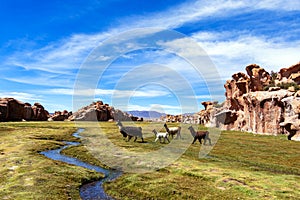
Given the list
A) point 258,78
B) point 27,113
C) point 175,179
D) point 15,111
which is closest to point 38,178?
point 175,179

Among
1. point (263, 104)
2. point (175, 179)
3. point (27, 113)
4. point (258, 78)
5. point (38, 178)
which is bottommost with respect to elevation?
point (175, 179)

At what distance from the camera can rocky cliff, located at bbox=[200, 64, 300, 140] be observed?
6262cm

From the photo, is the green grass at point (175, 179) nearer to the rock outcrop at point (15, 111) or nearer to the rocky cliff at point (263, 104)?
the rocky cliff at point (263, 104)

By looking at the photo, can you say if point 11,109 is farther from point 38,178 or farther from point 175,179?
point 175,179

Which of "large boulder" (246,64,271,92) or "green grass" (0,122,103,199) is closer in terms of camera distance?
"green grass" (0,122,103,199)

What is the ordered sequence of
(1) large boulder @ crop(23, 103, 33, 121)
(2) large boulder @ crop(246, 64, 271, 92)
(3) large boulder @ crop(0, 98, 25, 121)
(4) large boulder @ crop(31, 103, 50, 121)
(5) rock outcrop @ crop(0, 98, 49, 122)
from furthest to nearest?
(4) large boulder @ crop(31, 103, 50, 121) < (1) large boulder @ crop(23, 103, 33, 121) < (5) rock outcrop @ crop(0, 98, 49, 122) < (3) large boulder @ crop(0, 98, 25, 121) < (2) large boulder @ crop(246, 64, 271, 92)

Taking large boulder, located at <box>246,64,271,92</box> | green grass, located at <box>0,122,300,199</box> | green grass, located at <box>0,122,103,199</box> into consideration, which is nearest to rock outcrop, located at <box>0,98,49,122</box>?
green grass, located at <box>0,122,300,199</box>

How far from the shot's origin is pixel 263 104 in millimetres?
72938

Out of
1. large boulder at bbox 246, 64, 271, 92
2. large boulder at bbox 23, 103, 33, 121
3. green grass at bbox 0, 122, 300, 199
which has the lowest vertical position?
green grass at bbox 0, 122, 300, 199

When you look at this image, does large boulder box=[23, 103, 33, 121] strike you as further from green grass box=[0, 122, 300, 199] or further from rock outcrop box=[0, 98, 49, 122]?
green grass box=[0, 122, 300, 199]

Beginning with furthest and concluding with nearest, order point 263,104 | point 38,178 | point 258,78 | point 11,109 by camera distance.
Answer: point 11,109, point 258,78, point 263,104, point 38,178

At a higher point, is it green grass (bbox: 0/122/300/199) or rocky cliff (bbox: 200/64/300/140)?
rocky cliff (bbox: 200/64/300/140)

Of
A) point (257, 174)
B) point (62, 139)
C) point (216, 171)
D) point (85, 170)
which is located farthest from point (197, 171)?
point (62, 139)

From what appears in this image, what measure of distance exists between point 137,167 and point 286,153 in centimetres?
2399
